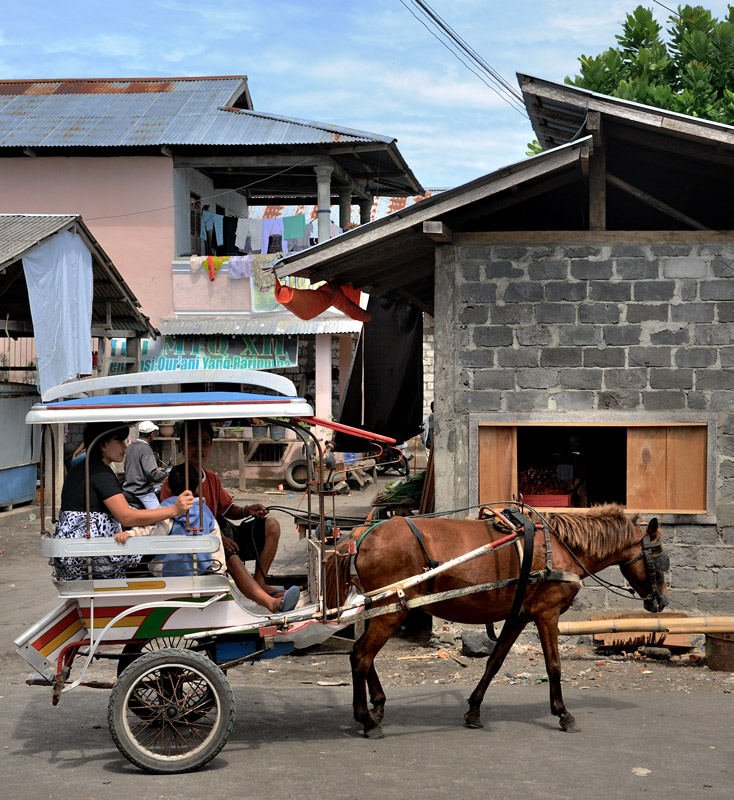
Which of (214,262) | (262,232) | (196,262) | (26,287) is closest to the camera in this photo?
(26,287)

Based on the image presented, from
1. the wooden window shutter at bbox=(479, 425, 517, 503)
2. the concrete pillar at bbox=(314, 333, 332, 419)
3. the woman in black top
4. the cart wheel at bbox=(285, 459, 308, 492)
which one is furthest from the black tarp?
the concrete pillar at bbox=(314, 333, 332, 419)

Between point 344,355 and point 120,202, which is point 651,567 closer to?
point 344,355

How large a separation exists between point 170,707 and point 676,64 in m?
19.4

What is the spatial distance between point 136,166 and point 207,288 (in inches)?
134

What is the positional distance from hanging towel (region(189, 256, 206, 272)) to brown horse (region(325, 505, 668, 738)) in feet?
50.5

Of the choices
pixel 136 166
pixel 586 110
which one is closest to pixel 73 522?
pixel 586 110

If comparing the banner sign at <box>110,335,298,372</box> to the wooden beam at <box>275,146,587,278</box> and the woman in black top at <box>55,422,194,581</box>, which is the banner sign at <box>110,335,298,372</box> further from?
the woman in black top at <box>55,422,194,581</box>

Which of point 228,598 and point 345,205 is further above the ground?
point 345,205

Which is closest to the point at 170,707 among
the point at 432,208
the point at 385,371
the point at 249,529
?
the point at 249,529

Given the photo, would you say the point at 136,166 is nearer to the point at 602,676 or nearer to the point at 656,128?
the point at 656,128

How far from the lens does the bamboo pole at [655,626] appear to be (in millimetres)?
7980

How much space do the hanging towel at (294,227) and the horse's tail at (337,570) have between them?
1516 centimetres

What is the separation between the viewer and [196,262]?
21.4 metres

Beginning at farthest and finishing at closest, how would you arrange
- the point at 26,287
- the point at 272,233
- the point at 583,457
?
the point at 272,233 < the point at 26,287 < the point at 583,457
